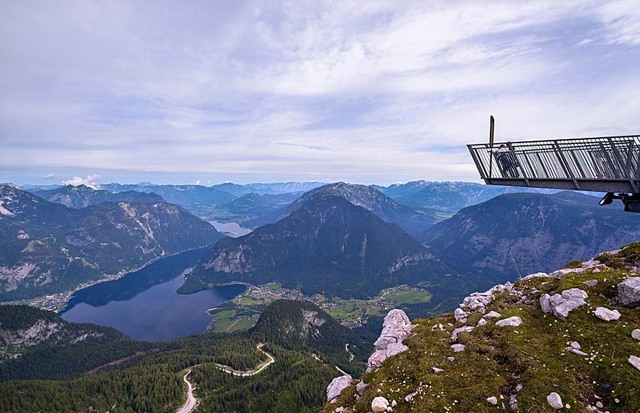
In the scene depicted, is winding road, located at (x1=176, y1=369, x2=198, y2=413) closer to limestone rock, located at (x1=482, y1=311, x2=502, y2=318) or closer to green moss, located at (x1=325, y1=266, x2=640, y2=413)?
green moss, located at (x1=325, y1=266, x2=640, y2=413)

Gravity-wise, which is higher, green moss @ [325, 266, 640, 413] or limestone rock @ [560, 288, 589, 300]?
limestone rock @ [560, 288, 589, 300]

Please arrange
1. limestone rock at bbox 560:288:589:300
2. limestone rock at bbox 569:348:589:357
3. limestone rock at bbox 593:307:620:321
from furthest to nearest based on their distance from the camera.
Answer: limestone rock at bbox 560:288:589:300, limestone rock at bbox 593:307:620:321, limestone rock at bbox 569:348:589:357

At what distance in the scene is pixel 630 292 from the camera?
22.6 meters

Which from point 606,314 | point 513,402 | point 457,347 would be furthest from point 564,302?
point 513,402

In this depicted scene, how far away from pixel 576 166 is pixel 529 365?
15200 mm

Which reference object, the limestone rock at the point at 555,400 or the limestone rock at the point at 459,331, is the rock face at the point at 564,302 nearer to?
the limestone rock at the point at 459,331

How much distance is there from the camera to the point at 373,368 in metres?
27.4

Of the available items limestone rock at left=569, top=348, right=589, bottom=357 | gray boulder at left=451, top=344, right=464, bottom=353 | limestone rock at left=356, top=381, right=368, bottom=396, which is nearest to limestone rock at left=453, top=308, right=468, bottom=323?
gray boulder at left=451, top=344, right=464, bottom=353

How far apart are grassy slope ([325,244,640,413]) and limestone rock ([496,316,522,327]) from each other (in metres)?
0.42

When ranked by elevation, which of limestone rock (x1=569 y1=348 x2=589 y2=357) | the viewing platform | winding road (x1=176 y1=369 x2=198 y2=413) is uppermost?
the viewing platform

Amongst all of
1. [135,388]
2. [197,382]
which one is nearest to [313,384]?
[197,382]

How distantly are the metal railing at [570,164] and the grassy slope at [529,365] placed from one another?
773 cm

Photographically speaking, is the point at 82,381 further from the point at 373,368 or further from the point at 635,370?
the point at 635,370

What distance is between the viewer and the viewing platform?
22875 mm
